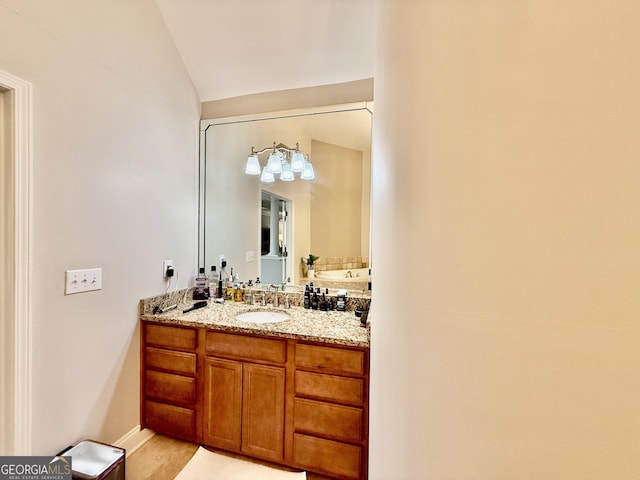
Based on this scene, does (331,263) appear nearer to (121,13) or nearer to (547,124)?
(547,124)

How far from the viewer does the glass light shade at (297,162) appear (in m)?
2.20

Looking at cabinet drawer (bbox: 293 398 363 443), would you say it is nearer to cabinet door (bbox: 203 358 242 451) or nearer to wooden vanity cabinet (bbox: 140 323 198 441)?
cabinet door (bbox: 203 358 242 451)

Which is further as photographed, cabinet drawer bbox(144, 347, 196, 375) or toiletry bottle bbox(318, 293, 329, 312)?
toiletry bottle bbox(318, 293, 329, 312)

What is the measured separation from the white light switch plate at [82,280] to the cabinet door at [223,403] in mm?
727

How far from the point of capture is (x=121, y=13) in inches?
61.6

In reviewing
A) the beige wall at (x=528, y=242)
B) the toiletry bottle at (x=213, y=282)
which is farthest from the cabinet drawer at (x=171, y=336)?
the beige wall at (x=528, y=242)

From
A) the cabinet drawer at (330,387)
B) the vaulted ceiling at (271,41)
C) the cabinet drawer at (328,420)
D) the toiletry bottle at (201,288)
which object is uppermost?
the vaulted ceiling at (271,41)

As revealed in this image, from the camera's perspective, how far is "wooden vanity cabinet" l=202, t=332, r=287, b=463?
1.50m

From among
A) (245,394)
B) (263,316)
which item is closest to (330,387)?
(245,394)

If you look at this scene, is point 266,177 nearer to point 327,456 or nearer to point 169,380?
point 169,380

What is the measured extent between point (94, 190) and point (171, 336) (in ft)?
3.06

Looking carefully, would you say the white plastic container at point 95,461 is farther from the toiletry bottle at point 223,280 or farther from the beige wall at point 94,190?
the toiletry bottle at point 223,280

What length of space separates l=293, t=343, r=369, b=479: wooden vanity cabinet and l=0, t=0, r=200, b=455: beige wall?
1.07 meters

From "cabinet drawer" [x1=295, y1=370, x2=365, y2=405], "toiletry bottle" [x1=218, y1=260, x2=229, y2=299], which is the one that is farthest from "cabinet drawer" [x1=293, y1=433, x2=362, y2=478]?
"toiletry bottle" [x1=218, y1=260, x2=229, y2=299]
